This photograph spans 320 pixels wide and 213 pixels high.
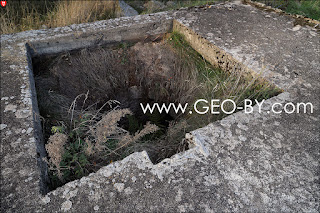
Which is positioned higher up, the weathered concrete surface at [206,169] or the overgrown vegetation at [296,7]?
the overgrown vegetation at [296,7]

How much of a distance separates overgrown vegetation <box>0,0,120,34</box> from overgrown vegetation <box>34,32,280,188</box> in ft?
3.59

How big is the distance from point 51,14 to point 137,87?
230 cm

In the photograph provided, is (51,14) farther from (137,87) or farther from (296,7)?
(296,7)

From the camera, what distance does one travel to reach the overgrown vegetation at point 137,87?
7.55 ft

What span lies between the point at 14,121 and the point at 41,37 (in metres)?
1.53

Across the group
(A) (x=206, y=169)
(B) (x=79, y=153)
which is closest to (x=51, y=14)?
(B) (x=79, y=153)

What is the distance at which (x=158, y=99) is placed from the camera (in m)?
3.39

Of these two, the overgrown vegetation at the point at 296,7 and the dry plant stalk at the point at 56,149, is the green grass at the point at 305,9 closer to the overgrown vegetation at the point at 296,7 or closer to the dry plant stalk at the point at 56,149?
the overgrown vegetation at the point at 296,7

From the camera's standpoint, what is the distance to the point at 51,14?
4.20m

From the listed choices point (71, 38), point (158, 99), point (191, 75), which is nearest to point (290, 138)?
point (191, 75)

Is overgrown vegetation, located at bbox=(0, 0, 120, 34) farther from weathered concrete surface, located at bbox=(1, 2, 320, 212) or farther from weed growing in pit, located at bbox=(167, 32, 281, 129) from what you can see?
weed growing in pit, located at bbox=(167, 32, 281, 129)

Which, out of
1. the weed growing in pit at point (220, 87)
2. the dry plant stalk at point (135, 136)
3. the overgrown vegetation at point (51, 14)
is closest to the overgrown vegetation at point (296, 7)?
the weed growing in pit at point (220, 87)

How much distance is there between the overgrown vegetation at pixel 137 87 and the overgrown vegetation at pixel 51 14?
3.59 feet

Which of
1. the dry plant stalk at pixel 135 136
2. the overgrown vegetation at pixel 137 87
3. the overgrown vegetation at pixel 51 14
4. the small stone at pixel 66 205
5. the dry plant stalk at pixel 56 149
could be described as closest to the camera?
the small stone at pixel 66 205
